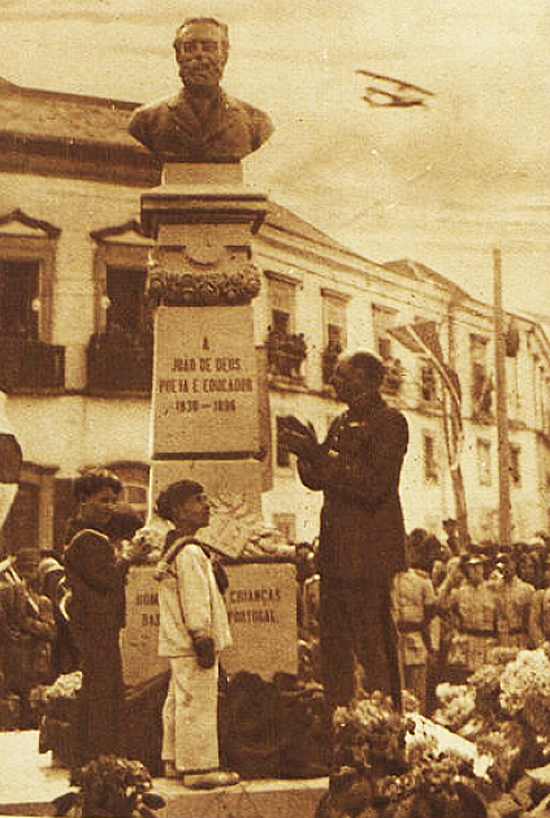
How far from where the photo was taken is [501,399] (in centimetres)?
850

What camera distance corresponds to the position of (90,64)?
822 cm

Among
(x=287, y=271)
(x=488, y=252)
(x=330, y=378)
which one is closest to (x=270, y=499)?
(x=330, y=378)

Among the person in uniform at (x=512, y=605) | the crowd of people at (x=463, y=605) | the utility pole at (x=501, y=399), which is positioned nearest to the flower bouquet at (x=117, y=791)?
the crowd of people at (x=463, y=605)

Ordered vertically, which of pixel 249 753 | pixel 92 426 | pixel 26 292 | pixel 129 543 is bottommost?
pixel 249 753

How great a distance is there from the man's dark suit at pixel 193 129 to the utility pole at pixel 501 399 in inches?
63.2

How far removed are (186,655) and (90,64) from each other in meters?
3.24

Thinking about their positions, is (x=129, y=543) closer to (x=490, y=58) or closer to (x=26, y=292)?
(x=26, y=292)

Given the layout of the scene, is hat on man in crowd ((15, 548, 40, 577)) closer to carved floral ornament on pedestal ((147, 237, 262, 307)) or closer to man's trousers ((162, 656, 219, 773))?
carved floral ornament on pedestal ((147, 237, 262, 307))

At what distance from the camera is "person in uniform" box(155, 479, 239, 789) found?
6660mm

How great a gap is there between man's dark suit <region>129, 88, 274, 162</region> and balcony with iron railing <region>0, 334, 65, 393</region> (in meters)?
1.22

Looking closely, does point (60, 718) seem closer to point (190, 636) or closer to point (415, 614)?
point (190, 636)

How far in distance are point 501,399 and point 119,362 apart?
80.1 inches

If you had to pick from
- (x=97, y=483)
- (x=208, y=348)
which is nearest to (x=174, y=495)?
(x=97, y=483)

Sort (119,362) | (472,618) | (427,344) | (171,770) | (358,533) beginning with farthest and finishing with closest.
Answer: (472,618), (427,344), (119,362), (358,533), (171,770)
